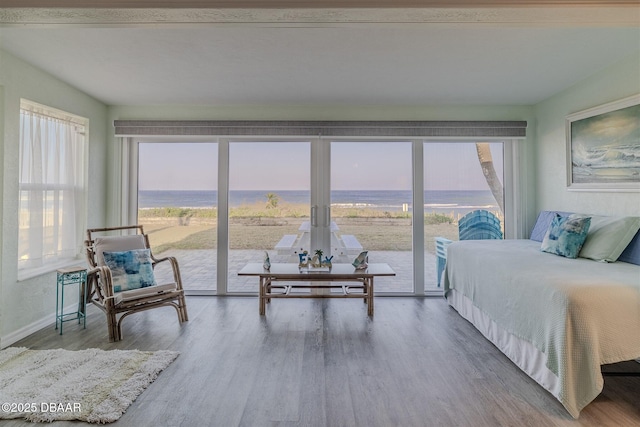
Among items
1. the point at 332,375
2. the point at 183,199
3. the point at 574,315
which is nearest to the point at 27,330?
the point at 183,199

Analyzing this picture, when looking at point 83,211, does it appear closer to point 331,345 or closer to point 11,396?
point 11,396

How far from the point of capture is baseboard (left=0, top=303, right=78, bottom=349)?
276cm

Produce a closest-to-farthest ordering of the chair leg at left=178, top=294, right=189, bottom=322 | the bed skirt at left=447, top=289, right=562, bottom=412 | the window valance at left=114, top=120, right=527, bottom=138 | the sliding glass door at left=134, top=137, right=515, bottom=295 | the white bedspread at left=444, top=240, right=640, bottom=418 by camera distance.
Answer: the white bedspread at left=444, top=240, right=640, bottom=418 < the bed skirt at left=447, top=289, right=562, bottom=412 < the chair leg at left=178, top=294, right=189, bottom=322 < the window valance at left=114, top=120, right=527, bottom=138 < the sliding glass door at left=134, top=137, right=515, bottom=295

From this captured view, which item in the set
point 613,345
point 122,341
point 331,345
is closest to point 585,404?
point 613,345

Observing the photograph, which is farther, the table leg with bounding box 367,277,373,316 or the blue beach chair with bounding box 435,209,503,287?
the blue beach chair with bounding box 435,209,503,287

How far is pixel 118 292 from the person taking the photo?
10.1 feet

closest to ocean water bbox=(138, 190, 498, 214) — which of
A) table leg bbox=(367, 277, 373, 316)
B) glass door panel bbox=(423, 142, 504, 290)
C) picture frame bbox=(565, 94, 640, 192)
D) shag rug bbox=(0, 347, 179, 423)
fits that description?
glass door panel bbox=(423, 142, 504, 290)

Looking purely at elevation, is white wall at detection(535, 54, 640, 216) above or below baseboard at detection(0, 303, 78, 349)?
above

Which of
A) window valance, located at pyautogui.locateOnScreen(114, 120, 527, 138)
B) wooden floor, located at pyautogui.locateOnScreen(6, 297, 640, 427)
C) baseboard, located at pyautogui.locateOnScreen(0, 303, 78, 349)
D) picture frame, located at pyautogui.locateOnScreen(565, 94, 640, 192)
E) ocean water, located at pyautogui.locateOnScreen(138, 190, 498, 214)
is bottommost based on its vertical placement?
wooden floor, located at pyautogui.locateOnScreen(6, 297, 640, 427)

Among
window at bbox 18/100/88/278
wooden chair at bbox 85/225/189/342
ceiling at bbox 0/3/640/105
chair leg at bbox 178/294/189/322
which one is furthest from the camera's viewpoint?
chair leg at bbox 178/294/189/322

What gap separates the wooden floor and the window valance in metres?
2.21

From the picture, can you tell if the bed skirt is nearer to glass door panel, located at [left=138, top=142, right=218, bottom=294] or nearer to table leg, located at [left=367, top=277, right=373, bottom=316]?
table leg, located at [left=367, top=277, right=373, bottom=316]

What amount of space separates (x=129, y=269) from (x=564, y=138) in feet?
16.2

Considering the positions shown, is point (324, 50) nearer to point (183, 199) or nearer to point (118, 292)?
point (183, 199)
